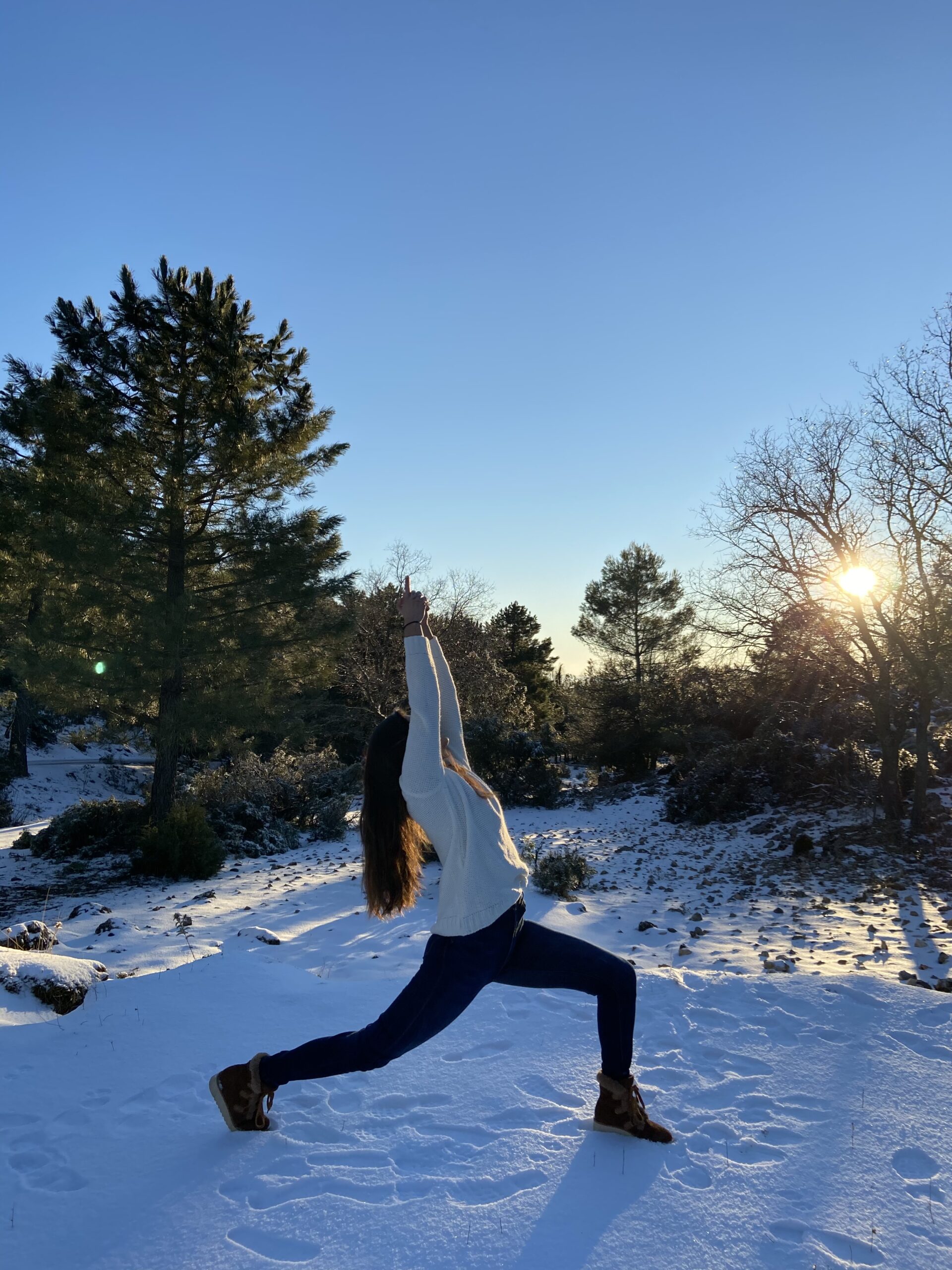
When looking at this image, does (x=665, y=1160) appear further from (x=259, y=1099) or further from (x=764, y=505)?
(x=764, y=505)

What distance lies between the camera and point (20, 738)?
69.2 feet

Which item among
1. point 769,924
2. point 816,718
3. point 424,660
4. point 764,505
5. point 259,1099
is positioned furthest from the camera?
point 816,718

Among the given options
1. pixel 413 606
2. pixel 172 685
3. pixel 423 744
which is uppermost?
pixel 172 685

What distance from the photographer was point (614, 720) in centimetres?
2366

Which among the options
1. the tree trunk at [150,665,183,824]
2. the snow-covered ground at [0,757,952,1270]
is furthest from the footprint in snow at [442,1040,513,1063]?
the tree trunk at [150,665,183,824]

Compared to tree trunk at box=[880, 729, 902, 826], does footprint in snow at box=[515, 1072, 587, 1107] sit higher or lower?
lower

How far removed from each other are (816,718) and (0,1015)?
13.0 m

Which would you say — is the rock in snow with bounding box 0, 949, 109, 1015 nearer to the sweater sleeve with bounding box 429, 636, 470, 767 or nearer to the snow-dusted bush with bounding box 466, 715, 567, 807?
the sweater sleeve with bounding box 429, 636, 470, 767

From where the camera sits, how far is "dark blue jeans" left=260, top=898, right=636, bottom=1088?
2.37m

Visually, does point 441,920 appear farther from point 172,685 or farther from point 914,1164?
point 172,685

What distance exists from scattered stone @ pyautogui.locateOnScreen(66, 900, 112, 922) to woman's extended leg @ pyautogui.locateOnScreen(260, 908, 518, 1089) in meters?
6.25

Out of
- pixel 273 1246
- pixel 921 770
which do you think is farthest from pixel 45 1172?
pixel 921 770

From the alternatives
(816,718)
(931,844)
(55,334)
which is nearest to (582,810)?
(816,718)

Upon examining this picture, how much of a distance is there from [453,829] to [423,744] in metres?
0.29
